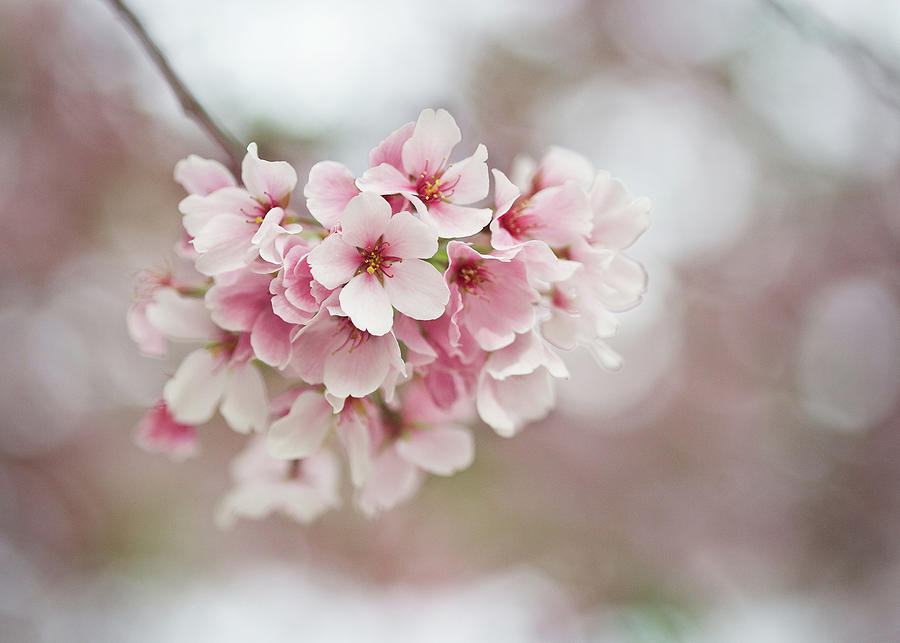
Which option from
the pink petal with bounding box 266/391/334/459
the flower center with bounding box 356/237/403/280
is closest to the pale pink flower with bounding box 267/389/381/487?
the pink petal with bounding box 266/391/334/459

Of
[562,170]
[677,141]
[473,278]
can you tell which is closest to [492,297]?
[473,278]

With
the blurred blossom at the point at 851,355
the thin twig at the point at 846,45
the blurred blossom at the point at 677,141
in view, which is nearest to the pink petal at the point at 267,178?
the thin twig at the point at 846,45

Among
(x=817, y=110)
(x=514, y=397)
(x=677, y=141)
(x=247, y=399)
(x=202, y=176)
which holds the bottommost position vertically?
(x=514, y=397)

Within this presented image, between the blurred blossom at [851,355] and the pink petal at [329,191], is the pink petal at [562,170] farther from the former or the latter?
the blurred blossom at [851,355]

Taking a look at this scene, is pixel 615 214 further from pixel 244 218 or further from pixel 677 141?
pixel 677 141

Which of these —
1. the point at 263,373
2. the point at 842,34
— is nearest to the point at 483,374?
the point at 263,373
